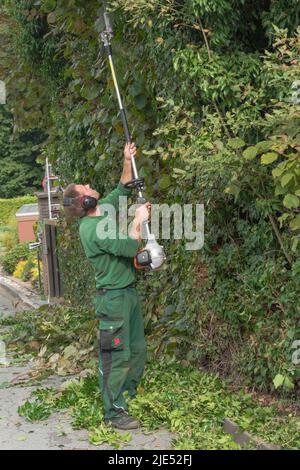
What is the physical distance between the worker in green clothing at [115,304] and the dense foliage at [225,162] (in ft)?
2.37

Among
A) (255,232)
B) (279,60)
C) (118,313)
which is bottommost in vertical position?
(118,313)

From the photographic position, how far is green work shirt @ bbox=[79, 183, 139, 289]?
22.9 ft

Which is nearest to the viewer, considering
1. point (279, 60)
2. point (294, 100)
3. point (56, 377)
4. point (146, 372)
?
point (294, 100)

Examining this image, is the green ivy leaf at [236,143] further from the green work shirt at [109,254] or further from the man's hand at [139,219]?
the green work shirt at [109,254]

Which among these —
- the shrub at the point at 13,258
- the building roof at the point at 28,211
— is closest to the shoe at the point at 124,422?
the shrub at the point at 13,258

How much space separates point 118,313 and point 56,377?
2580mm

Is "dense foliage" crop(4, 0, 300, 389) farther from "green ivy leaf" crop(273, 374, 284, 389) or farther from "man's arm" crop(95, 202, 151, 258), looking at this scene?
"man's arm" crop(95, 202, 151, 258)

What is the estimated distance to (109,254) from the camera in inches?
280

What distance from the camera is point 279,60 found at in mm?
6633

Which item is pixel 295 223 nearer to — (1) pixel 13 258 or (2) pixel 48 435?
(2) pixel 48 435

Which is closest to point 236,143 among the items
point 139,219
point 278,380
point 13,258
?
point 139,219

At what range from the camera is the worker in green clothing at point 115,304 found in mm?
7004

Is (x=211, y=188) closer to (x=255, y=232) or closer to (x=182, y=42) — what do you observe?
(x=255, y=232)
